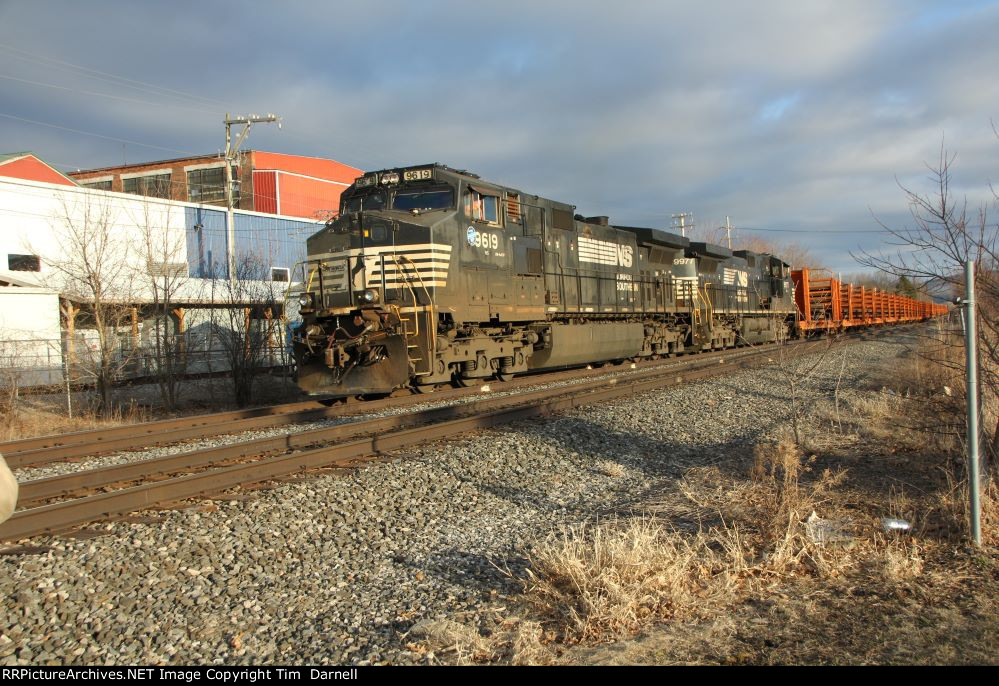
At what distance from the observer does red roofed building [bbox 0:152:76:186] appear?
109 feet

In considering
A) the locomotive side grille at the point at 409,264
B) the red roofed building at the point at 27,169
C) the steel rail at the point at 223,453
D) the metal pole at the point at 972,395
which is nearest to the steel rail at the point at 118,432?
the steel rail at the point at 223,453

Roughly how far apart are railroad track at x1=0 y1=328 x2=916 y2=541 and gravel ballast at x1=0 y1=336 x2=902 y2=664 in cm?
34

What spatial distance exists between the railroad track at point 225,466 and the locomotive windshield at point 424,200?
347 centimetres

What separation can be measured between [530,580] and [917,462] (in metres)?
4.40

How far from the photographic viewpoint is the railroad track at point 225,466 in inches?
A: 211

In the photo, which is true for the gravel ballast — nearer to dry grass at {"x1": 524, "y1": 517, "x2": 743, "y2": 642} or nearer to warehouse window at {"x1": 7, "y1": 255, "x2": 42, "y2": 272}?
dry grass at {"x1": 524, "y1": 517, "x2": 743, "y2": 642}

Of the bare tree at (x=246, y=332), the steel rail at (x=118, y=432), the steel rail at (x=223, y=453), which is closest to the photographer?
the steel rail at (x=223, y=453)

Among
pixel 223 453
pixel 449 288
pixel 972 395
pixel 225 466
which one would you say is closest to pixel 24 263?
pixel 449 288

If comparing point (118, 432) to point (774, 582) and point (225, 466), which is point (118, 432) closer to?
point (225, 466)

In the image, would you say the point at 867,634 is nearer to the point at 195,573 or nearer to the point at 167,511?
the point at 195,573

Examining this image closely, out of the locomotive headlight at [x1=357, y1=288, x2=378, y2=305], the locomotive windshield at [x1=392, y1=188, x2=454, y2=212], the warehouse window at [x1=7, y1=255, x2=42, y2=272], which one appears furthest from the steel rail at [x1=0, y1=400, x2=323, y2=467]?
the warehouse window at [x1=7, y1=255, x2=42, y2=272]

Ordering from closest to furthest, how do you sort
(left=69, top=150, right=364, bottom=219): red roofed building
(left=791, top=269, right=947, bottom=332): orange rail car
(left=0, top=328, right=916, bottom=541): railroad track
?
(left=0, top=328, right=916, bottom=541): railroad track → (left=791, top=269, right=947, bottom=332): orange rail car → (left=69, top=150, right=364, bottom=219): red roofed building

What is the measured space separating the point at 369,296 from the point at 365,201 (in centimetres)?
233

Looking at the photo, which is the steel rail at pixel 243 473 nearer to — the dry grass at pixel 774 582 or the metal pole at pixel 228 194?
the dry grass at pixel 774 582
